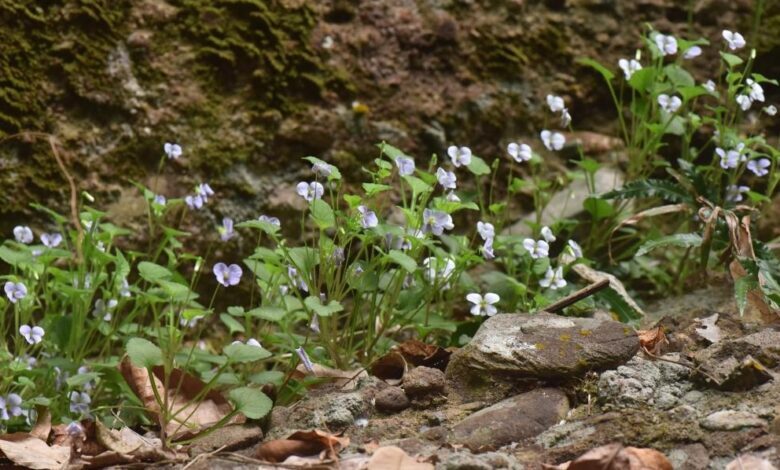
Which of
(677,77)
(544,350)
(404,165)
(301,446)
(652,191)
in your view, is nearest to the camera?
(301,446)

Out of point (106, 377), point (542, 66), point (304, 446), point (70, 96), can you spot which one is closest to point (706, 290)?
point (542, 66)

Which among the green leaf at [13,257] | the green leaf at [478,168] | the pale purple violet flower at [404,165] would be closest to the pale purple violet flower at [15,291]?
the green leaf at [13,257]

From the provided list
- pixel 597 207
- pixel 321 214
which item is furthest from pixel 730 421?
pixel 597 207

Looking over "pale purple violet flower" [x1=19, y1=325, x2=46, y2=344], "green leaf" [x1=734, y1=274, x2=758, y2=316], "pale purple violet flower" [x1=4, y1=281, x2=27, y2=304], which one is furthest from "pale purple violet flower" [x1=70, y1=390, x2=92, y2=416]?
"green leaf" [x1=734, y1=274, x2=758, y2=316]

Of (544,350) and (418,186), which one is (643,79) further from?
(544,350)

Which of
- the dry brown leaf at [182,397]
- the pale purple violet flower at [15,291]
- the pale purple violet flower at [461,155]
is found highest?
the pale purple violet flower at [461,155]

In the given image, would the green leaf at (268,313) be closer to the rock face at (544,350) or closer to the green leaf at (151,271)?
the green leaf at (151,271)
